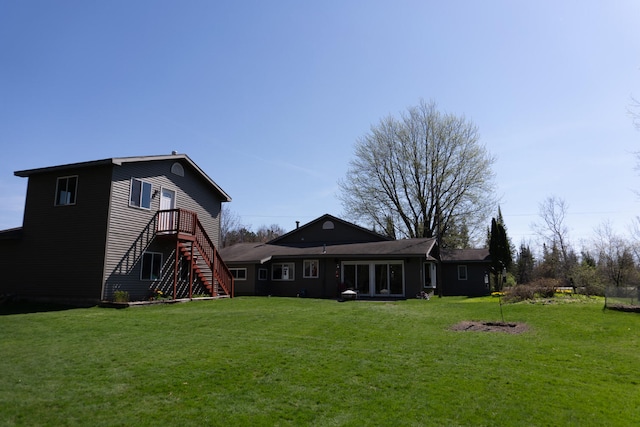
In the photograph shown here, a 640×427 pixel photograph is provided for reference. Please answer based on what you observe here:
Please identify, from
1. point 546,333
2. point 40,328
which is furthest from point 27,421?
point 546,333

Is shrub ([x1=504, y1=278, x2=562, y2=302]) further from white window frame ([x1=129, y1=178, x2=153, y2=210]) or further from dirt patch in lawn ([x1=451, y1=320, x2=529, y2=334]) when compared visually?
white window frame ([x1=129, y1=178, x2=153, y2=210])

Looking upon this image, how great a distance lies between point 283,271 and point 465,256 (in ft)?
43.7

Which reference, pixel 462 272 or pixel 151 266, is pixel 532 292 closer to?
pixel 462 272

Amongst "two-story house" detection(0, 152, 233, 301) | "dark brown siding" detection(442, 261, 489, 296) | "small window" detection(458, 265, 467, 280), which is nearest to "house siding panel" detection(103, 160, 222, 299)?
"two-story house" detection(0, 152, 233, 301)

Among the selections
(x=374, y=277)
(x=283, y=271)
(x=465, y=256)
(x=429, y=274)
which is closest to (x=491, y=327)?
(x=374, y=277)

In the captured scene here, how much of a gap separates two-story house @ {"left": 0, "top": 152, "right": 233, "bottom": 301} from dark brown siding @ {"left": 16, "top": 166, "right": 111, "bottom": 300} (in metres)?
0.04

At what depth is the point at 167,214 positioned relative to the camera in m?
19.7

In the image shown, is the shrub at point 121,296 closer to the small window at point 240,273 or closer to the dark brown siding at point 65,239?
the dark brown siding at point 65,239

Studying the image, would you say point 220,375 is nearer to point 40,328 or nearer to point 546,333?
point 40,328

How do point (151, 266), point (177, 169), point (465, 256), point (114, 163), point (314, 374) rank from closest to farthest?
point (314, 374), point (114, 163), point (151, 266), point (177, 169), point (465, 256)

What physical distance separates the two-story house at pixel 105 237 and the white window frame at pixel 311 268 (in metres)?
6.10

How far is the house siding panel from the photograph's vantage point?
671 inches

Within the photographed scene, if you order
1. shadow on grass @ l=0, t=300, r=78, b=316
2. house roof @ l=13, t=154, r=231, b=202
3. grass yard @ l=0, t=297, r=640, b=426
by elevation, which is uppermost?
house roof @ l=13, t=154, r=231, b=202

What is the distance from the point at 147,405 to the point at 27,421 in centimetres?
129
